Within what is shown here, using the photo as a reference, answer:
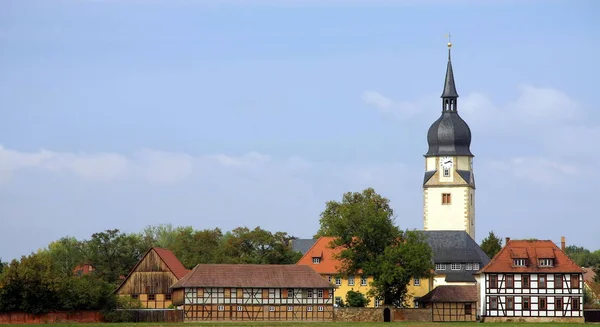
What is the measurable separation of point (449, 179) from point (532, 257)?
3703 cm

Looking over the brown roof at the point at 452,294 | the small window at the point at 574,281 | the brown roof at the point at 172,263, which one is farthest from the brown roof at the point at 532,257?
the brown roof at the point at 172,263

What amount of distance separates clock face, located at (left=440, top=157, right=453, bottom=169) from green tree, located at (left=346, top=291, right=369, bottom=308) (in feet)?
123

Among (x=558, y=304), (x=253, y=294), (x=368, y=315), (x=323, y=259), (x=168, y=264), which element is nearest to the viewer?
(x=368, y=315)

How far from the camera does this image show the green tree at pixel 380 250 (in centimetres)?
10838

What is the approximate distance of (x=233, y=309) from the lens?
107 metres

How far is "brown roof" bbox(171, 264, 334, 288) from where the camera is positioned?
107438mm

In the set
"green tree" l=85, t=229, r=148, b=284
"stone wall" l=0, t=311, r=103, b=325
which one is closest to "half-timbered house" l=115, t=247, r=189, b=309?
"green tree" l=85, t=229, r=148, b=284

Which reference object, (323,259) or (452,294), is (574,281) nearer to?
(452,294)

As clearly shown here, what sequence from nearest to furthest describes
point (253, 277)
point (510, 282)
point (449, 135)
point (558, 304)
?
point (253, 277)
point (558, 304)
point (510, 282)
point (449, 135)

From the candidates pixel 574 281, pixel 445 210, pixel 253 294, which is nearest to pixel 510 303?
pixel 574 281

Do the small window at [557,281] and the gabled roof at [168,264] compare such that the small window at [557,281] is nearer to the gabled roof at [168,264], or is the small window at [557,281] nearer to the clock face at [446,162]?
the gabled roof at [168,264]

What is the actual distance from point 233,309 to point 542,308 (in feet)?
77.9

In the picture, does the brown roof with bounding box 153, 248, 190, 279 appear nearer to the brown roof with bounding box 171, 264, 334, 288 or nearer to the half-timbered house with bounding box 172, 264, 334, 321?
the brown roof with bounding box 171, 264, 334, 288

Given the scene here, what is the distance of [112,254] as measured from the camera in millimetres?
128000
